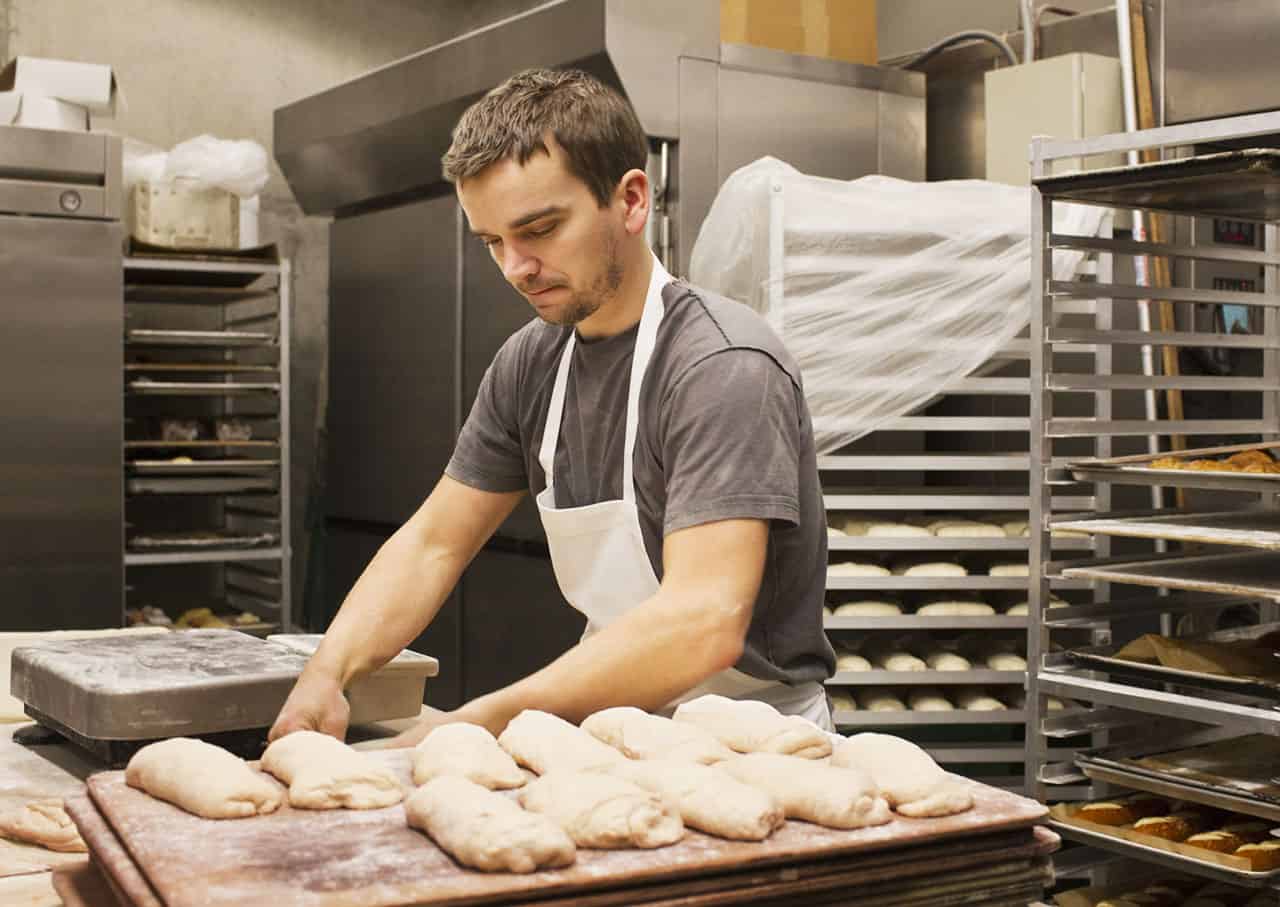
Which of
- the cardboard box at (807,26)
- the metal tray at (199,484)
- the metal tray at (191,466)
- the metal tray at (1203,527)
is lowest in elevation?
the metal tray at (1203,527)

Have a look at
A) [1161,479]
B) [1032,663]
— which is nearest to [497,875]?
[1161,479]

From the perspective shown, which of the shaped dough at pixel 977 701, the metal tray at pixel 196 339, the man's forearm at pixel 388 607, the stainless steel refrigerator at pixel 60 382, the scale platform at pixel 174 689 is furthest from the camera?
the metal tray at pixel 196 339

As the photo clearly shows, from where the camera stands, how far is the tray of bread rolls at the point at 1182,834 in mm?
2406

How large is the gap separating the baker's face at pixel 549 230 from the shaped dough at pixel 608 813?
80 centimetres

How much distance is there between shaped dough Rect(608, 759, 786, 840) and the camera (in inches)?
38.7

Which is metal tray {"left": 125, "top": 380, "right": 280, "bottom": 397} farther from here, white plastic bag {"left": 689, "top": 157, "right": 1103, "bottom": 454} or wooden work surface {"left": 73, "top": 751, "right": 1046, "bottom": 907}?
wooden work surface {"left": 73, "top": 751, "right": 1046, "bottom": 907}

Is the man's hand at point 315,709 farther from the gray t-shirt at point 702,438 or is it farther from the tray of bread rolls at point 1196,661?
the tray of bread rolls at point 1196,661

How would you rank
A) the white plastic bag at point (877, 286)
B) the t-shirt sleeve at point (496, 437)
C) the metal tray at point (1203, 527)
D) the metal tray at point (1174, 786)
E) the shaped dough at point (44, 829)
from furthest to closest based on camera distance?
the white plastic bag at point (877, 286), the metal tray at point (1174, 786), the metal tray at point (1203, 527), the t-shirt sleeve at point (496, 437), the shaped dough at point (44, 829)

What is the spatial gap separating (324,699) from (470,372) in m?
2.81

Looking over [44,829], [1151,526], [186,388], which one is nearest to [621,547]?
[44,829]

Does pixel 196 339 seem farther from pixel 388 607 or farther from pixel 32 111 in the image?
pixel 388 607

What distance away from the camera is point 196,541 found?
15.0ft

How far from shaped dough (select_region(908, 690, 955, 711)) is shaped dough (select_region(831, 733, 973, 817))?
214 cm

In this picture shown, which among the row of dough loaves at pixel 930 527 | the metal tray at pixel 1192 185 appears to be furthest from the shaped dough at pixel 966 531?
the metal tray at pixel 1192 185
